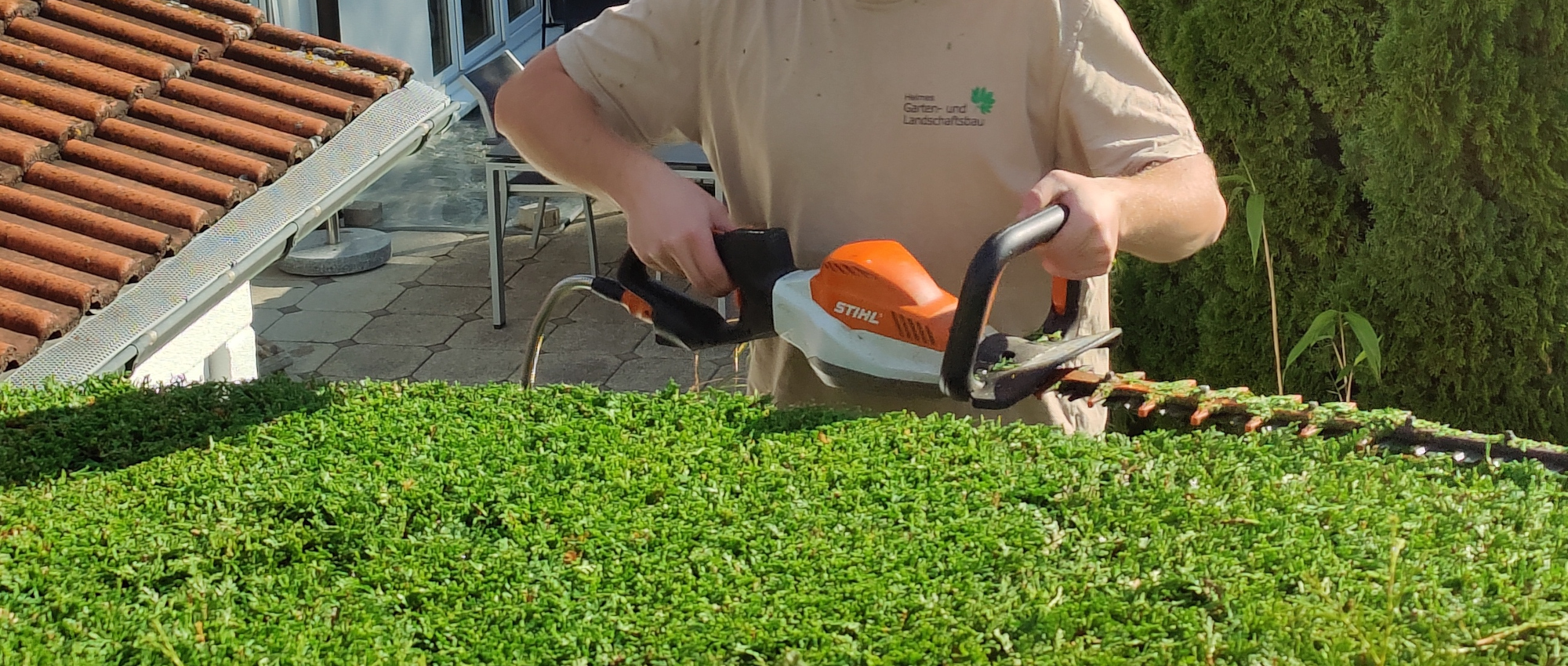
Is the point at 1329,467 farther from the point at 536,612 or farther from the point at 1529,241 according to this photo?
the point at 1529,241

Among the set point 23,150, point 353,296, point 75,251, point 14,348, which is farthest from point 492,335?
point 14,348

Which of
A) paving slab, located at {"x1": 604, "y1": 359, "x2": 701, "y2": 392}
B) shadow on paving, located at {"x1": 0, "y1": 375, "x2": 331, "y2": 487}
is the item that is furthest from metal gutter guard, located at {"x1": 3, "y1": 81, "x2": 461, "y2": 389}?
paving slab, located at {"x1": 604, "y1": 359, "x2": 701, "y2": 392}

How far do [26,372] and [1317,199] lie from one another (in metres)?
3.28

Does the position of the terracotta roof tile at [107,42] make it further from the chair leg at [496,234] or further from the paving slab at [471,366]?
the chair leg at [496,234]

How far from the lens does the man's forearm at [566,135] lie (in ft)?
7.30

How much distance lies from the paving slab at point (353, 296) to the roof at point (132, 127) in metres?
3.46

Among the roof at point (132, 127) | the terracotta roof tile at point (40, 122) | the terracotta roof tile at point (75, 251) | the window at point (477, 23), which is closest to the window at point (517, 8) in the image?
the window at point (477, 23)

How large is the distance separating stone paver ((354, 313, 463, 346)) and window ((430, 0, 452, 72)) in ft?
14.5

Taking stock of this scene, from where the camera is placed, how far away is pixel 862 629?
55.5 inches

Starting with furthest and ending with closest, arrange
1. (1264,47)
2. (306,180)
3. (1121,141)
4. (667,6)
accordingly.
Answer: (1264,47) < (306,180) < (667,6) < (1121,141)

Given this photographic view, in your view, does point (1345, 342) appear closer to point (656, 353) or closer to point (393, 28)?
point (656, 353)

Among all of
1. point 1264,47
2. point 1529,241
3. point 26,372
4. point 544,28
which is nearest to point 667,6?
point 26,372

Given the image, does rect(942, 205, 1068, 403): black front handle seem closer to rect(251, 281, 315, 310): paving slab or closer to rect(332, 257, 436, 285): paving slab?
rect(251, 281, 315, 310): paving slab

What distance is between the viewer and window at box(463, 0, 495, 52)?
1159cm
